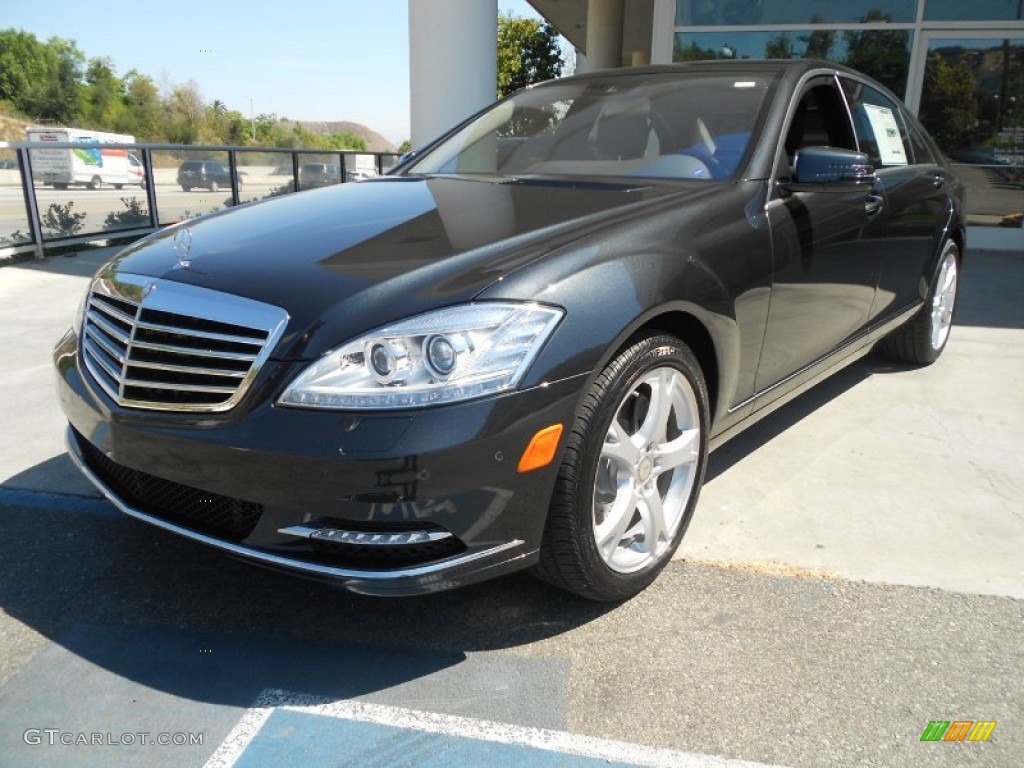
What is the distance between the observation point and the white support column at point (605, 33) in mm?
20281

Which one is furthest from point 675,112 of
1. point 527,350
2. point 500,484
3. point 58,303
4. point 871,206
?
point 58,303

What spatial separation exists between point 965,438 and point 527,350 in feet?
9.19

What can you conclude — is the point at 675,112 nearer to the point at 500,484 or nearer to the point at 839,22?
the point at 500,484

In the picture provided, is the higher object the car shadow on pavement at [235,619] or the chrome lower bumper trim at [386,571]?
the chrome lower bumper trim at [386,571]

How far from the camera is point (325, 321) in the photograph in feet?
6.52

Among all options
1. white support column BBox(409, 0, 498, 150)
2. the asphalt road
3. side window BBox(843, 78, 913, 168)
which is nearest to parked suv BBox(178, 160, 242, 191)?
the asphalt road

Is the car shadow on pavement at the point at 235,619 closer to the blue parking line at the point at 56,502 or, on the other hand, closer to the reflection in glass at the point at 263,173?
the blue parking line at the point at 56,502

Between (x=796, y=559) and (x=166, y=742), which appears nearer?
(x=166, y=742)

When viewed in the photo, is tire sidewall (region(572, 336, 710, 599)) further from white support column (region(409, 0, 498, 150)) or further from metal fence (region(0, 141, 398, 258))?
white support column (region(409, 0, 498, 150))

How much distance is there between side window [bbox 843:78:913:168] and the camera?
3.84 meters

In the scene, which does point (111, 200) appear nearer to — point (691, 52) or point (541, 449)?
point (691, 52)

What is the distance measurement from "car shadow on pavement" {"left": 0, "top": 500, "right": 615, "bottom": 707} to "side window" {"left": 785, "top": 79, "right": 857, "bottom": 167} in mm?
2004

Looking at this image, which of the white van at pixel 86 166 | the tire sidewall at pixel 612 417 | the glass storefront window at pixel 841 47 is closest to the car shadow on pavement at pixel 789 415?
the tire sidewall at pixel 612 417

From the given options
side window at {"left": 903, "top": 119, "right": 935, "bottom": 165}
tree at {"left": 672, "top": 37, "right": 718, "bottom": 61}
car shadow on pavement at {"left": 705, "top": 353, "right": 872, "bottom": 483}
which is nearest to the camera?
car shadow on pavement at {"left": 705, "top": 353, "right": 872, "bottom": 483}
